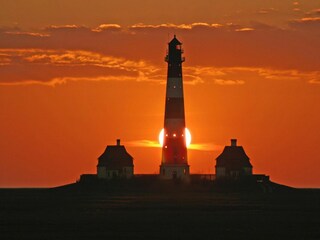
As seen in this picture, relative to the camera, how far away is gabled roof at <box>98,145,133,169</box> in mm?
142000

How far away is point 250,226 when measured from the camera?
81.4 meters

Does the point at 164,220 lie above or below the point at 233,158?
below

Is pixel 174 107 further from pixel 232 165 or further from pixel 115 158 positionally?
pixel 115 158

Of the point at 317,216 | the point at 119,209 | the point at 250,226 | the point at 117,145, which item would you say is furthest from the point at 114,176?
the point at 250,226

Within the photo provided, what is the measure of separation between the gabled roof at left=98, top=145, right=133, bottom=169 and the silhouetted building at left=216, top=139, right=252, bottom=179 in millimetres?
10586

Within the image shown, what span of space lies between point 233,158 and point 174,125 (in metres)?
14.3

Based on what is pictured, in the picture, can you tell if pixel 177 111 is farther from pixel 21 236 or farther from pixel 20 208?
pixel 21 236

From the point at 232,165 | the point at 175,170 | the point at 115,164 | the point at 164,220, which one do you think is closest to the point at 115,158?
the point at 115,164

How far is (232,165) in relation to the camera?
14112cm

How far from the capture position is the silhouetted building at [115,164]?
5571 inches

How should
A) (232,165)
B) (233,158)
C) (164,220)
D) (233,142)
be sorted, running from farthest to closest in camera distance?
1. (233,142)
2. (233,158)
3. (232,165)
4. (164,220)

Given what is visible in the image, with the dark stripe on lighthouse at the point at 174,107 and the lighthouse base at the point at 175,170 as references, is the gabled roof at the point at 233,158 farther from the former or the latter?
the dark stripe on lighthouse at the point at 174,107

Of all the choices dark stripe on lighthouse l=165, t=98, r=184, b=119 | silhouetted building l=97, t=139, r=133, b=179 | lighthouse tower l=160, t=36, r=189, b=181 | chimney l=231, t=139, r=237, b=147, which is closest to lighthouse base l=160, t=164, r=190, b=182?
lighthouse tower l=160, t=36, r=189, b=181

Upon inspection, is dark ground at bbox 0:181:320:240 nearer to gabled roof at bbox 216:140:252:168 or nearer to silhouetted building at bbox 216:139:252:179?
silhouetted building at bbox 216:139:252:179
